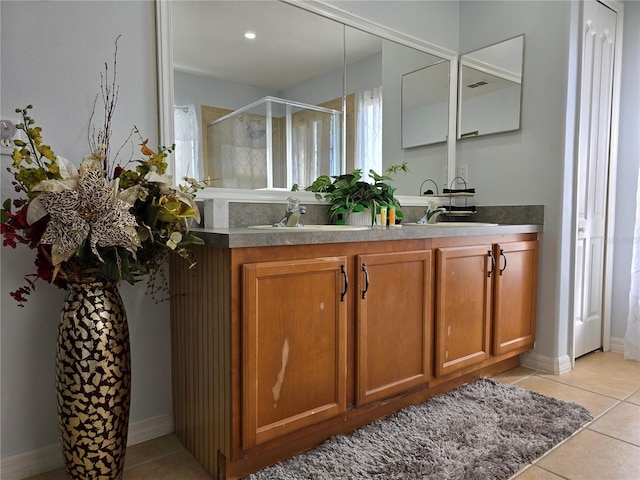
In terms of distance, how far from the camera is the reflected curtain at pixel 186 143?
1.85 m

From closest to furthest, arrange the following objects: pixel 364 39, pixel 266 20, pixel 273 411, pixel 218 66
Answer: pixel 273 411 < pixel 218 66 < pixel 266 20 < pixel 364 39

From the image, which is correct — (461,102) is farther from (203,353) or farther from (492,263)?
(203,353)

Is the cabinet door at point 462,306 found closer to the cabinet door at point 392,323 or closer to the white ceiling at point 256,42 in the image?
the cabinet door at point 392,323

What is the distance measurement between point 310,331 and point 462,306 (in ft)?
3.07

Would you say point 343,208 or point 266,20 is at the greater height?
point 266,20

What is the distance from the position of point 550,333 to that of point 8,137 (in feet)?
9.11

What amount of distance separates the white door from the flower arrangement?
232 cm

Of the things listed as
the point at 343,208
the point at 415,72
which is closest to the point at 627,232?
the point at 415,72

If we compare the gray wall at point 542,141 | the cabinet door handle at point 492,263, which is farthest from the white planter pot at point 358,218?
the gray wall at point 542,141

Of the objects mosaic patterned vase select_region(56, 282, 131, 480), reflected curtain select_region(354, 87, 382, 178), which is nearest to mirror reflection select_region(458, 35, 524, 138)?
reflected curtain select_region(354, 87, 382, 178)

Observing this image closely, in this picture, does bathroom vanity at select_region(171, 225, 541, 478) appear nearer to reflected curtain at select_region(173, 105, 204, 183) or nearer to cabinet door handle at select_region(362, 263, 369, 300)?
cabinet door handle at select_region(362, 263, 369, 300)

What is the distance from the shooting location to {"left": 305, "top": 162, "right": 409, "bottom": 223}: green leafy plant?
7.33 ft

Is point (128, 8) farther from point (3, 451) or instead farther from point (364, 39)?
point (3, 451)

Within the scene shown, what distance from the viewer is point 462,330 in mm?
2152
